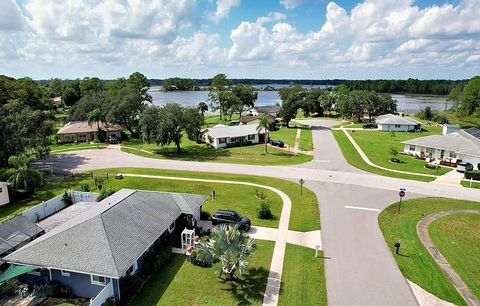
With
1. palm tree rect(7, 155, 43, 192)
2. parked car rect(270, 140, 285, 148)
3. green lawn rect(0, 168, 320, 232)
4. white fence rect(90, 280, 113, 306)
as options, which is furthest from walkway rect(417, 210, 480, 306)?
palm tree rect(7, 155, 43, 192)

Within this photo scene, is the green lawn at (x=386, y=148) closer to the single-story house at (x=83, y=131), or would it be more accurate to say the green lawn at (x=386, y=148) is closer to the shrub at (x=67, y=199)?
the shrub at (x=67, y=199)

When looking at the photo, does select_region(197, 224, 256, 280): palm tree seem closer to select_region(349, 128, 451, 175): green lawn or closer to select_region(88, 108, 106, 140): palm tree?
select_region(349, 128, 451, 175): green lawn

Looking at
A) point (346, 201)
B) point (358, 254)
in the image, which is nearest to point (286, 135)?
point (346, 201)

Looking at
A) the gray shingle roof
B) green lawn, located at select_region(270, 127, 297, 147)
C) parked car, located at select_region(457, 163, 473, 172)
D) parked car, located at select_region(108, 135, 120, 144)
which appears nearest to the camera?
parked car, located at select_region(457, 163, 473, 172)

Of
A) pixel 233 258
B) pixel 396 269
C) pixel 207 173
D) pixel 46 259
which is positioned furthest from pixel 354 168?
pixel 46 259

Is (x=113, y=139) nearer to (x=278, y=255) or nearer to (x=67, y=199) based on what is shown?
(x=67, y=199)

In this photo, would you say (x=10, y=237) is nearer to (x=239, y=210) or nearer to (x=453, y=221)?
(x=239, y=210)
